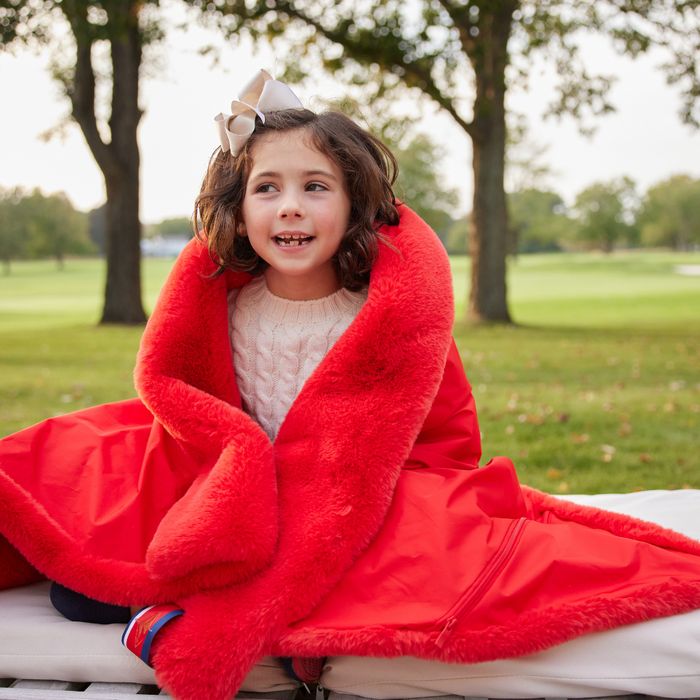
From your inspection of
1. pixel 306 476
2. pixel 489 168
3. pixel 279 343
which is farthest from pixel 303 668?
pixel 489 168

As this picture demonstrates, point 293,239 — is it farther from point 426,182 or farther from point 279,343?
point 426,182

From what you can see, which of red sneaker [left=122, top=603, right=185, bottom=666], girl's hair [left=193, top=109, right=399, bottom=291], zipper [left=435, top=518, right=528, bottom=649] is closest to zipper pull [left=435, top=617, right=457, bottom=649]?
zipper [left=435, top=518, right=528, bottom=649]

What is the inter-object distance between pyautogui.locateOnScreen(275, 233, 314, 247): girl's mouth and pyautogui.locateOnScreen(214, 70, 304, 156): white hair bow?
34 cm

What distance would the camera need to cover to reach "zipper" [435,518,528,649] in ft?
5.29

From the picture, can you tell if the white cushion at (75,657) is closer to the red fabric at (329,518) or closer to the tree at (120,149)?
the red fabric at (329,518)

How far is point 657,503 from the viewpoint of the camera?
2.73 metres

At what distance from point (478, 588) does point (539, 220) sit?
63177 mm

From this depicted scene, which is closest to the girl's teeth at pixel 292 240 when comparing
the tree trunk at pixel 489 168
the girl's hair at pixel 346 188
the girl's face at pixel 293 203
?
the girl's face at pixel 293 203

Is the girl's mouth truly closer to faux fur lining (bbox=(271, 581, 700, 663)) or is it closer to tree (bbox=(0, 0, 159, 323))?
faux fur lining (bbox=(271, 581, 700, 663))

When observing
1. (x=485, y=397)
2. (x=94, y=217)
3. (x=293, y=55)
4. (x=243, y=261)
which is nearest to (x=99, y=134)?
(x=293, y=55)

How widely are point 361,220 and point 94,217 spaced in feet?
186

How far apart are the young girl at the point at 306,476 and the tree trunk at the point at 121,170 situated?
37.5ft

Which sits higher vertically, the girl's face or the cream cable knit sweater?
the girl's face

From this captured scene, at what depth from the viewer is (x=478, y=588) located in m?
1.66
